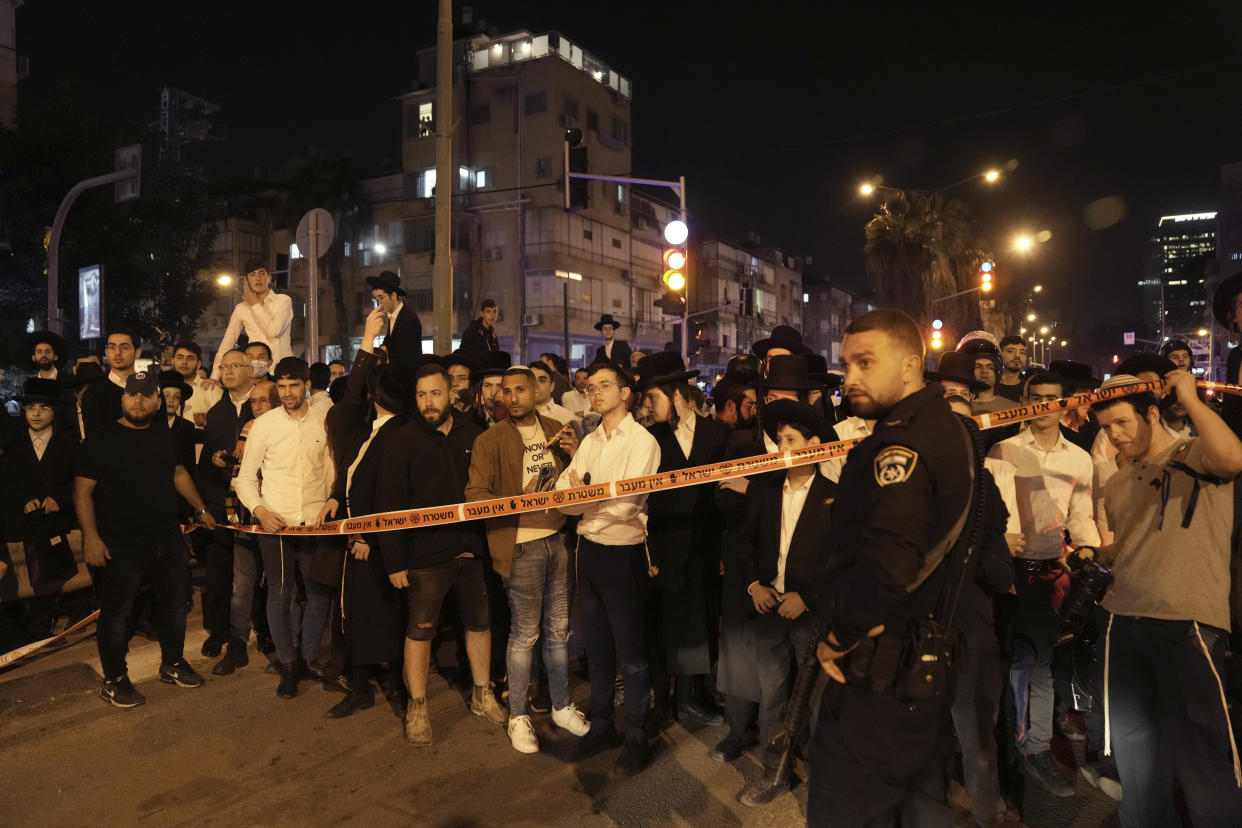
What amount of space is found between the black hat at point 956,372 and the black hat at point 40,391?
7.36 metres

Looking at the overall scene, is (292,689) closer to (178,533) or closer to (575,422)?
(178,533)

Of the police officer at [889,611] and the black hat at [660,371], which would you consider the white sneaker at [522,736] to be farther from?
the police officer at [889,611]

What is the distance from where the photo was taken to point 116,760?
4793 millimetres

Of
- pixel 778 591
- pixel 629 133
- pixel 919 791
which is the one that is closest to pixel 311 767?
pixel 778 591

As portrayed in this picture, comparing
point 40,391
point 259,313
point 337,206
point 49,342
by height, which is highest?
point 337,206

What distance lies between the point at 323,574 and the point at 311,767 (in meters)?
1.46

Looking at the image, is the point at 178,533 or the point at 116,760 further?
the point at 178,533

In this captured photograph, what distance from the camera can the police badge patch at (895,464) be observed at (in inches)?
105

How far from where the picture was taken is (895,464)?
270 cm

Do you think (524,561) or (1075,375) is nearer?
(524,561)

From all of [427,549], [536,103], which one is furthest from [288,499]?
[536,103]

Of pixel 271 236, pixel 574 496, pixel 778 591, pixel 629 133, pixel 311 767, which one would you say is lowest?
pixel 311 767

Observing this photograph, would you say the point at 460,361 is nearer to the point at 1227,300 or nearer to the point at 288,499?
the point at 288,499

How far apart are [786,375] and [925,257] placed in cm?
2759
